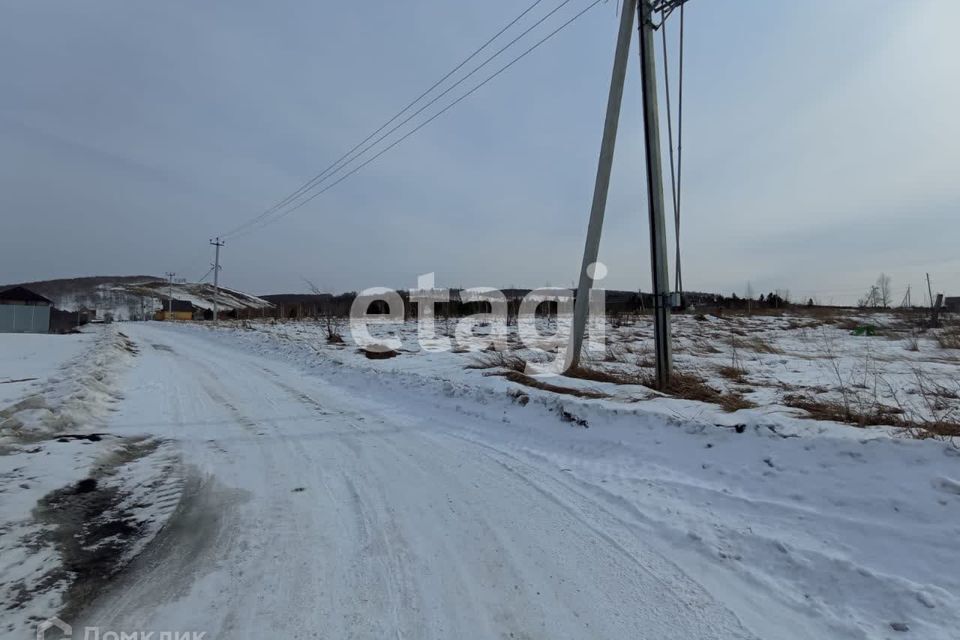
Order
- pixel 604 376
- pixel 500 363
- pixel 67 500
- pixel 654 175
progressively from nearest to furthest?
1. pixel 67 500
2. pixel 654 175
3. pixel 604 376
4. pixel 500 363

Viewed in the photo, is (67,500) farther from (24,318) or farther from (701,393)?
(24,318)

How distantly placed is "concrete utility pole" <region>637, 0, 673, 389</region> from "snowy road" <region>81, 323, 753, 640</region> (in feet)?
10.5

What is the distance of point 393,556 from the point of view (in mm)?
2375

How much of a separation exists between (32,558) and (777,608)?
370cm

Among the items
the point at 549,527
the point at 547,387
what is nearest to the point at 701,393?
the point at 547,387

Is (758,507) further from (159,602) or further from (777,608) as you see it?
(159,602)

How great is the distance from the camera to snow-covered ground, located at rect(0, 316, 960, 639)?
1.92m

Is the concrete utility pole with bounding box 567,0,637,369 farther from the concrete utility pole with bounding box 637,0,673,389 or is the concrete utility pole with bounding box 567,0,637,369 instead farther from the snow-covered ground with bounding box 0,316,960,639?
the snow-covered ground with bounding box 0,316,960,639

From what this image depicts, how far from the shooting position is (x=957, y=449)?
2.78 m

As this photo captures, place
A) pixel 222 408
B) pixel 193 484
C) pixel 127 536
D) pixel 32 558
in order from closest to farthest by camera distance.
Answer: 1. pixel 32 558
2. pixel 127 536
3. pixel 193 484
4. pixel 222 408

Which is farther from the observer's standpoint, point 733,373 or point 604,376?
point 733,373

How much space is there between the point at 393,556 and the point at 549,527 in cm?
98

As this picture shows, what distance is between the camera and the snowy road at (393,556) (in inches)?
74.4

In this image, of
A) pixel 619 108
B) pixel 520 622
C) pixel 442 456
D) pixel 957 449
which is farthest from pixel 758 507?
pixel 619 108
